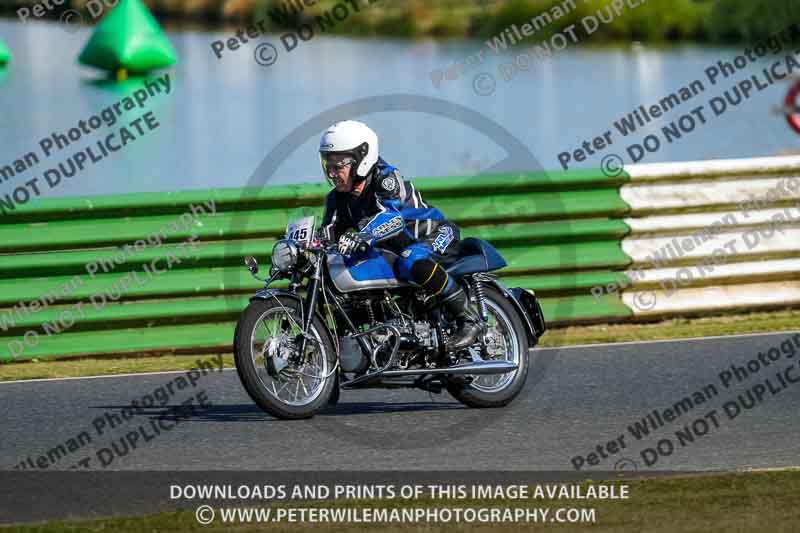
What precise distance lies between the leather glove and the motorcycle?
0.41 feet

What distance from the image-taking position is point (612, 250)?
10625 millimetres

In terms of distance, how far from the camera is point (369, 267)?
295 inches


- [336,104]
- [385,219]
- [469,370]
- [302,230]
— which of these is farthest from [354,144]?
[336,104]

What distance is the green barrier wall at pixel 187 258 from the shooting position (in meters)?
9.53

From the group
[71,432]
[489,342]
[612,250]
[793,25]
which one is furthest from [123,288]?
[793,25]

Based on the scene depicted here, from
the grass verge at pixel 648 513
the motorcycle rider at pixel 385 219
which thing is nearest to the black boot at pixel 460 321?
the motorcycle rider at pixel 385 219

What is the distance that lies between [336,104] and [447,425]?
81.6 ft

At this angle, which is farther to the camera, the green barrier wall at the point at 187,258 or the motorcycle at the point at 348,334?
the green barrier wall at the point at 187,258

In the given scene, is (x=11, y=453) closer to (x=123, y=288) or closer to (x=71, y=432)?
(x=71, y=432)

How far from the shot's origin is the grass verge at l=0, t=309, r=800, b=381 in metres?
9.28

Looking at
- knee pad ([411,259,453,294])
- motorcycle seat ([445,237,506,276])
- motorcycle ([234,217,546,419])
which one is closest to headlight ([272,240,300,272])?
motorcycle ([234,217,546,419])

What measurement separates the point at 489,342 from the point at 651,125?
23.1 m

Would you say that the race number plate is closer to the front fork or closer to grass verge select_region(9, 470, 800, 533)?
the front fork

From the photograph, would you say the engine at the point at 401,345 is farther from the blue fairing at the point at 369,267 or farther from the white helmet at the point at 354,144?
the white helmet at the point at 354,144
